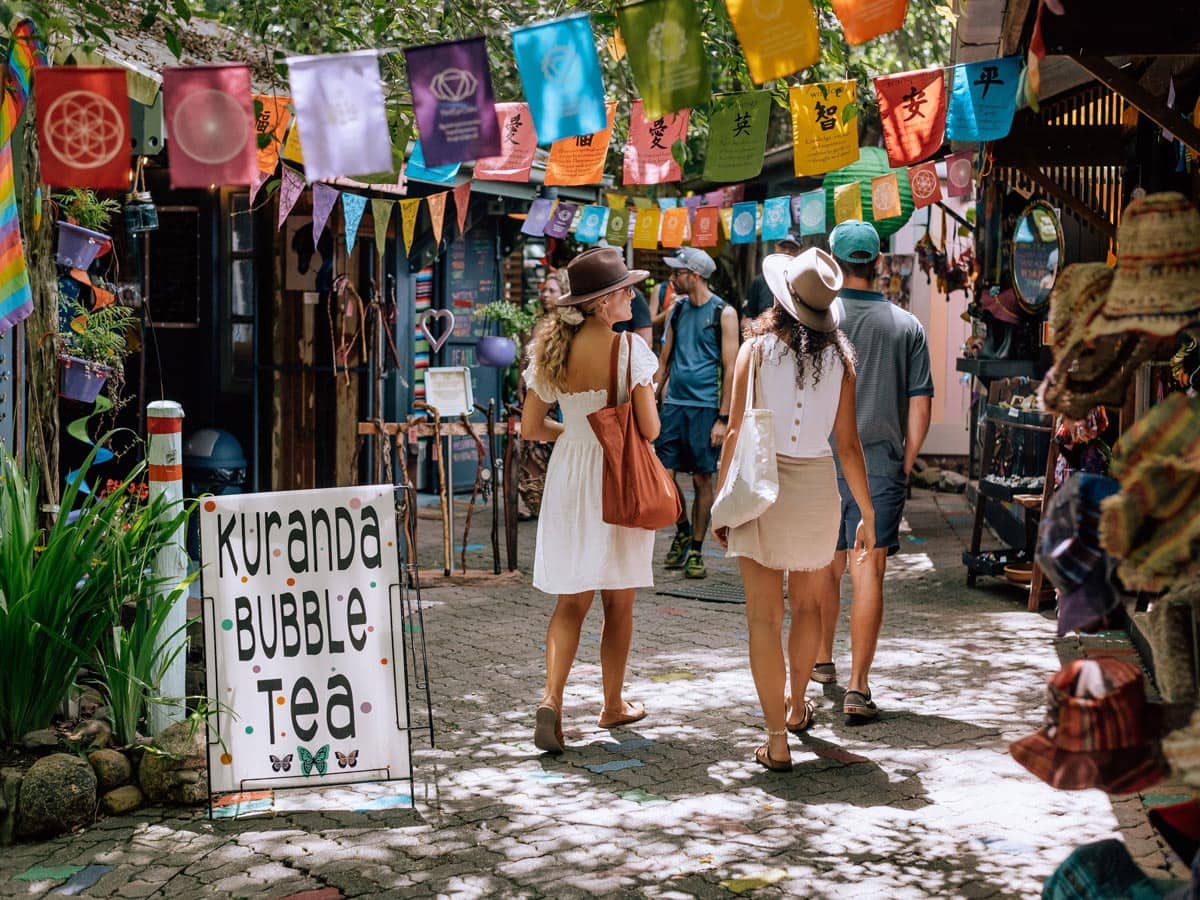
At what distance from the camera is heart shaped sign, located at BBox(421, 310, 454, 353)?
13433 mm

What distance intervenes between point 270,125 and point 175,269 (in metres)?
3.97

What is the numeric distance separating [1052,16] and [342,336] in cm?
808

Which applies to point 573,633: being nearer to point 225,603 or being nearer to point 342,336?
point 225,603

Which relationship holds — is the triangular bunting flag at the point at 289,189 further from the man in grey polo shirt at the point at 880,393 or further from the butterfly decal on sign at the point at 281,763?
the butterfly decal on sign at the point at 281,763

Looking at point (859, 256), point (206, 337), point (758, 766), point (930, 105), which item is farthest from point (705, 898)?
point (206, 337)

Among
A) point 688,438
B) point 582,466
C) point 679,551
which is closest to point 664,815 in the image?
point 582,466

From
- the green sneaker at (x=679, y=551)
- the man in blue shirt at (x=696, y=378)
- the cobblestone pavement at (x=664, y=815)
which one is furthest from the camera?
the green sneaker at (x=679, y=551)

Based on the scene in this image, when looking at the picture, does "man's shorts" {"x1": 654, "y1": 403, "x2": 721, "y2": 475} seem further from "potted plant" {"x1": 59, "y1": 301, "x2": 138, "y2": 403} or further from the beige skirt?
the beige skirt

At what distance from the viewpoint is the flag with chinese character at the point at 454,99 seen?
519 cm

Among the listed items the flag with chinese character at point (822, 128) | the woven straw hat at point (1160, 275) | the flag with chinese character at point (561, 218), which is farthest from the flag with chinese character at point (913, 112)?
the flag with chinese character at point (561, 218)

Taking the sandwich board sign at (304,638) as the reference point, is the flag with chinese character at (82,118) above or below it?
above

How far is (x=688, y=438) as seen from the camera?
978cm

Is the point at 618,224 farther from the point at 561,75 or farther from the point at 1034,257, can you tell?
the point at 561,75

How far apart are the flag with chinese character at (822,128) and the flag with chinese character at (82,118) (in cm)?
417
